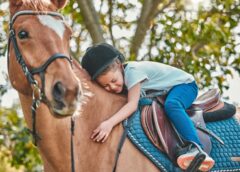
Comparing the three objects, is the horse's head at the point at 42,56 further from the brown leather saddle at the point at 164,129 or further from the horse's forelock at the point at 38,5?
the brown leather saddle at the point at 164,129

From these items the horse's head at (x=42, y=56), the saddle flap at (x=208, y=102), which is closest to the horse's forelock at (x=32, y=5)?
the horse's head at (x=42, y=56)

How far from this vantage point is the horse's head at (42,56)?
12.4ft

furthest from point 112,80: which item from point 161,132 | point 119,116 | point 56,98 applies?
point 56,98

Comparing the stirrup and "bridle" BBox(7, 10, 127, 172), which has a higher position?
"bridle" BBox(7, 10, 127, 172)

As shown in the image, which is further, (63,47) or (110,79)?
(110,79)

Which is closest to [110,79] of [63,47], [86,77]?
[86,77]

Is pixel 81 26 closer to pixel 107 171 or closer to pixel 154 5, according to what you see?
pixel 154 5

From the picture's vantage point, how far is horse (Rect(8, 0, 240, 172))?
13.0ft

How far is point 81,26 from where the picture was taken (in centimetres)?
1026

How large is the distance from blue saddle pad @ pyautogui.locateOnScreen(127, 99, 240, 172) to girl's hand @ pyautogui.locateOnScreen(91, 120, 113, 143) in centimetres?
15

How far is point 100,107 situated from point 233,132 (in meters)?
1.12

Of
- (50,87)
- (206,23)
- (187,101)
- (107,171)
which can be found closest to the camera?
(50,87)

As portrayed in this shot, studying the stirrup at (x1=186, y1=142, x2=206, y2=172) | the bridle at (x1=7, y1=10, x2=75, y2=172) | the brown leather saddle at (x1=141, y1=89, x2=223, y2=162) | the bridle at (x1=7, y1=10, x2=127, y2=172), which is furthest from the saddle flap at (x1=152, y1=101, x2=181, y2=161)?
the bridle at (x1=7, y1=10, x2=75, y2=172)

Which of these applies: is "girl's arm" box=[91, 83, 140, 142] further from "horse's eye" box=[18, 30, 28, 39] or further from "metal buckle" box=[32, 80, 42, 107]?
"horse's eye" box=[18, 30, 28, 39]
